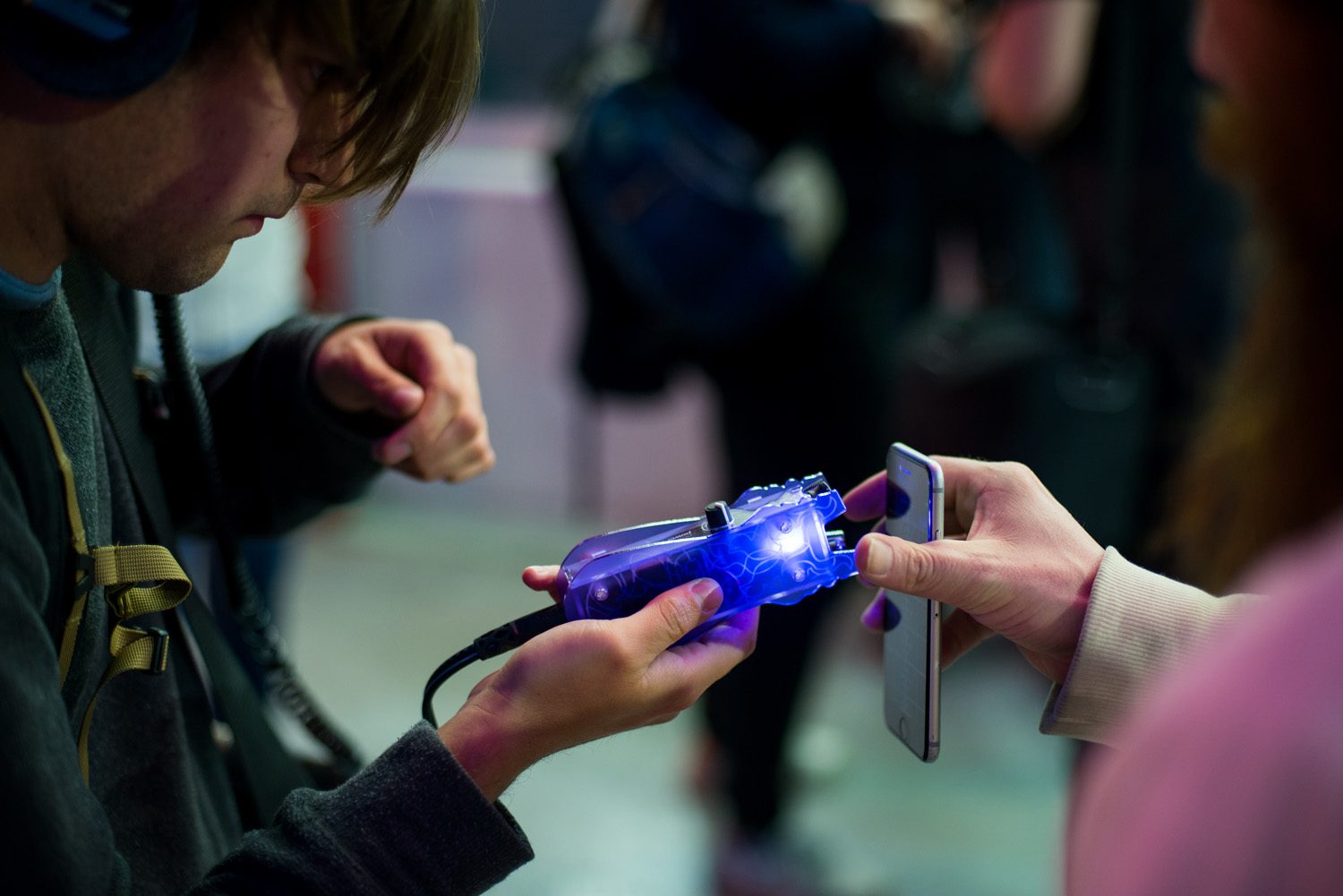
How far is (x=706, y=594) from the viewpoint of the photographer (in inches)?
30.8

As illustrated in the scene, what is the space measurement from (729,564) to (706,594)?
3cm

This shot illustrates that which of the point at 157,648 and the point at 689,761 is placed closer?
the point at 157,648

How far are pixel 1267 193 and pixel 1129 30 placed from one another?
1315 millimetres

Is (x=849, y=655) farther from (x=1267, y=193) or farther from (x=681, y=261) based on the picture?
(x=1267, y=193)

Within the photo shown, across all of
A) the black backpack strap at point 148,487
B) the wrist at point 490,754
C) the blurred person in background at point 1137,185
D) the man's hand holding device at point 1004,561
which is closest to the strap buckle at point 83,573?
the black backpack strap at point 148,487

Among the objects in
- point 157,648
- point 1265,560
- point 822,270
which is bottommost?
point 822,270

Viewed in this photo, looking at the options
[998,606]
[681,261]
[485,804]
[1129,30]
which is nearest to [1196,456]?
[998,606]

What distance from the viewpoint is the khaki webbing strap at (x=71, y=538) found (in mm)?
755

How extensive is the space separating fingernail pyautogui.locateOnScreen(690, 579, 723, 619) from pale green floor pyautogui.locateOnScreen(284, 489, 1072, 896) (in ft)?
3.55

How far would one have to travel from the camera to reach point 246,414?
1.11 meters

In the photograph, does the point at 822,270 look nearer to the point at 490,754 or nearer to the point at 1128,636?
the point at 1128,636

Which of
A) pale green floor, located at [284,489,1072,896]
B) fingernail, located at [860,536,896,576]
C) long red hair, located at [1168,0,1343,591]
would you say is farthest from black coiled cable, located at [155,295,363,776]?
long red hair, located at [1168,0,1343,591]

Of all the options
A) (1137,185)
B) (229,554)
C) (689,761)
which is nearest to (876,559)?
(229,554)

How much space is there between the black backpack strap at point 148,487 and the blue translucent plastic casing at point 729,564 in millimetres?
268
